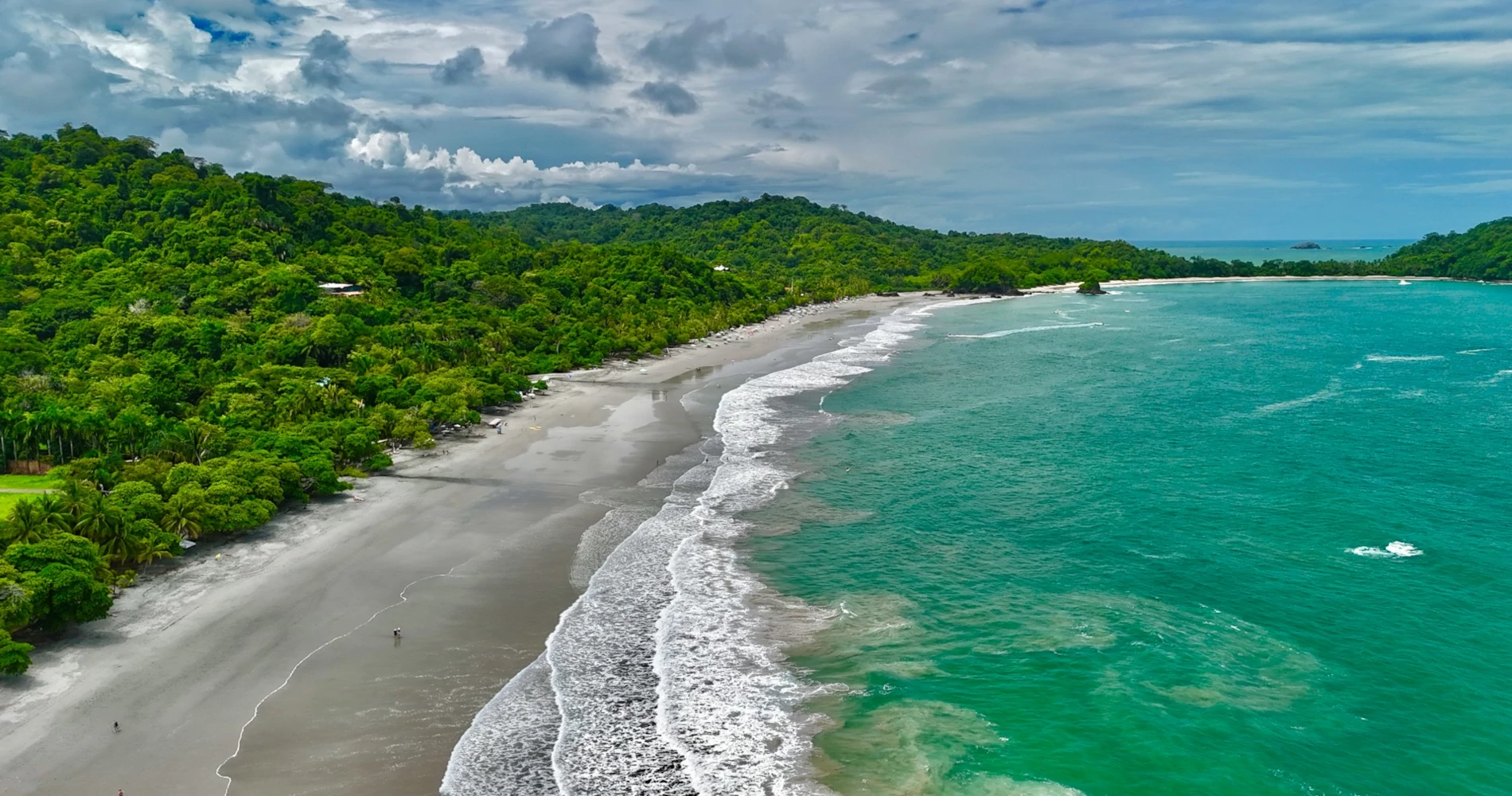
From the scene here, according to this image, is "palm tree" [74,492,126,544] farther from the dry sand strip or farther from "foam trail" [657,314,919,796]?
"foam trail" [657,314,919,796]

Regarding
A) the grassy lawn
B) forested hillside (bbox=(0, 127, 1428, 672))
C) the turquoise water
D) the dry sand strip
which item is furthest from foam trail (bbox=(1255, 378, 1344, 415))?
the grassy lawn

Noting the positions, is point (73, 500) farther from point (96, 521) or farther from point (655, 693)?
point (655, 693)

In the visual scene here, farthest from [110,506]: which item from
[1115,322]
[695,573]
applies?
[1115,322]

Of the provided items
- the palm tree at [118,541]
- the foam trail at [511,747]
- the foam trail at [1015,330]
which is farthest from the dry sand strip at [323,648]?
the foam trail at [1015,330]

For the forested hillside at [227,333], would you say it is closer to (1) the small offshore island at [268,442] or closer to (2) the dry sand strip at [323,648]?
(1) the small offshore island at [268,442]

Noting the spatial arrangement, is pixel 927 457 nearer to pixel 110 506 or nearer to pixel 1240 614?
pixel 1240 614

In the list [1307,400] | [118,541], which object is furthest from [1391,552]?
[118,541]
